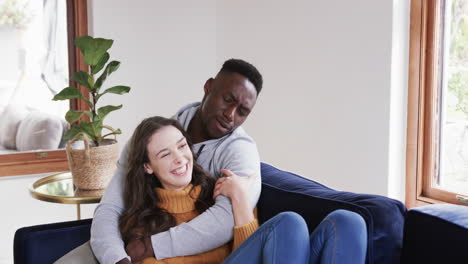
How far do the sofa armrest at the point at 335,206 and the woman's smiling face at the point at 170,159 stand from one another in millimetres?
289

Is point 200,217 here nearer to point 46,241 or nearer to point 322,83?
point 46,241

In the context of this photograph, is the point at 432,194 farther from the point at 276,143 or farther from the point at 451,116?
the point at 276,143

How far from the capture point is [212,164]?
6.72 ft

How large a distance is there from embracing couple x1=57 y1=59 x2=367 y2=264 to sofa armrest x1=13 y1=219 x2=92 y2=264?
5.4 inches

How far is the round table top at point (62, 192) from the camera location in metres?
2.41

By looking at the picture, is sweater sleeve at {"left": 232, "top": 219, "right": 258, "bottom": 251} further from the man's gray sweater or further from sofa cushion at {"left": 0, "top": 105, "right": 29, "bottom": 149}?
sofa cushion at {"left": 0, "top": 105, "right": 29, "bottom": 149}

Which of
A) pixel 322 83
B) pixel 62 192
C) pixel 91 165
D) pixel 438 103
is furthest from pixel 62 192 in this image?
pixel 438 103

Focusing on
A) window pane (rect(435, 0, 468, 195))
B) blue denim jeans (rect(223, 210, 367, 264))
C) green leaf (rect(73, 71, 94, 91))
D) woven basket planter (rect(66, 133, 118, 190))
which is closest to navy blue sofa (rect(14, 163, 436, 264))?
blue denim jeans (rect(223, 210, 367, 264))

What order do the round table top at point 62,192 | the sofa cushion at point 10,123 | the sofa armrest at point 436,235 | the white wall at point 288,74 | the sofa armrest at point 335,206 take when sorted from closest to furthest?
1. the sofa armrest at point 436,235
2. the sofa armrest at point 335,206
3. the round table top at point 62,192
4. the white wall at point 288,74
5. the sofa cushion at point 10,123

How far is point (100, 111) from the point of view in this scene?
8.25ft

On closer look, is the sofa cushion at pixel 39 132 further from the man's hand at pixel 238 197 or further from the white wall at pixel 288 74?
the man's hand at pixel 238 197

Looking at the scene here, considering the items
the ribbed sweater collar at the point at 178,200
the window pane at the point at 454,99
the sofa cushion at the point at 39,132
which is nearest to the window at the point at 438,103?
the window pane at the point at 454,99

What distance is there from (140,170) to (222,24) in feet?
6.69

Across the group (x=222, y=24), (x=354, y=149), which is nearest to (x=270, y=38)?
(x=222, y=24)
